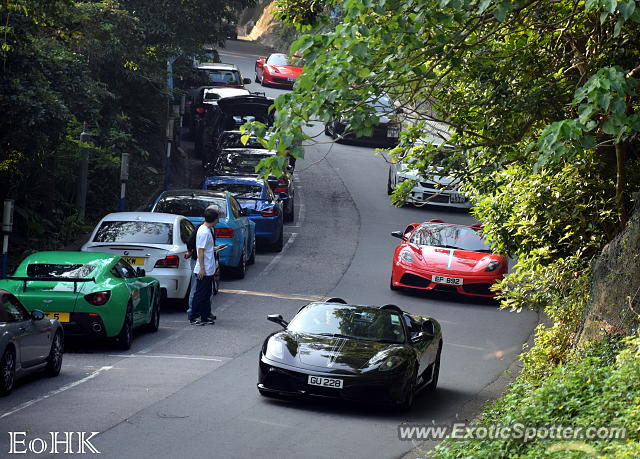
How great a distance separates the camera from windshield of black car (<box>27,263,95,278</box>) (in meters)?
14.3

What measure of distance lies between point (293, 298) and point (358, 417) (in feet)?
27.0

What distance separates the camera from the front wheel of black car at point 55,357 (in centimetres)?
1270

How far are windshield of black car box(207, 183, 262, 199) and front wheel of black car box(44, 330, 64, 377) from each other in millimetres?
11773

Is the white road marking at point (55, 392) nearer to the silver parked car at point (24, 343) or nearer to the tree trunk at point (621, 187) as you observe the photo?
the silver parked car at point (24, 343)

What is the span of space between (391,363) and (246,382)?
2049 mm

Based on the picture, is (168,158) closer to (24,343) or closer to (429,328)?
(429,328)

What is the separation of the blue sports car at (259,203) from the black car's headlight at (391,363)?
12603mm

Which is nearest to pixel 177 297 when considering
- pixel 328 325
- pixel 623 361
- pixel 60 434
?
pixel 328 325

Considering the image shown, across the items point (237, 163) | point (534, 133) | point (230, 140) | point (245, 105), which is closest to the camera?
point (534, 133)

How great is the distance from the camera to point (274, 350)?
1202cm

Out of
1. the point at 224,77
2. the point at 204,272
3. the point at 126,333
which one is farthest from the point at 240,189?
the point at 224,77

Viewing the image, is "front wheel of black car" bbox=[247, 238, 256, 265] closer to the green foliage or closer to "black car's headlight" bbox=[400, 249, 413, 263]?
"black car's headlight" bbox=[400, 249, 413, 263]

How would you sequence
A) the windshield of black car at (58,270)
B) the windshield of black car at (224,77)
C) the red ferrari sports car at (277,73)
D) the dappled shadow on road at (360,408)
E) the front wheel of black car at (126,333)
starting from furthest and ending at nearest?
the red ferrari sports car at (277,73)
the windshield of black car at (224,77)
the front wheel of black car at (126,333)
the windshield of black car at (58,270)
the dappled shadow on road at (360,408)

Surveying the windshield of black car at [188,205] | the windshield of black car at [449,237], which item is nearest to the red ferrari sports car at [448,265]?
the windshield of black car at [449,237]
